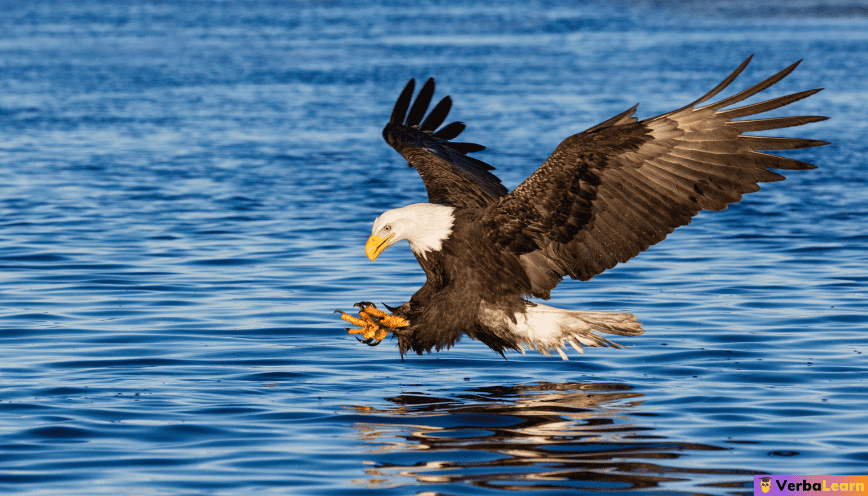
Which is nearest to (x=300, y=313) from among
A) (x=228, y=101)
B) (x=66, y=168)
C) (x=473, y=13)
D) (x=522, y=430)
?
(x=522, y=430)

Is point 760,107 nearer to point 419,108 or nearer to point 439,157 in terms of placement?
point 439,157

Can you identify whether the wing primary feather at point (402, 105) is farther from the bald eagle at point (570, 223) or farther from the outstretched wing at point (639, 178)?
the outstretched wing at point (639, 178)

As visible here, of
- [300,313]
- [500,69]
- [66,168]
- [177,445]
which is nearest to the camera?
[177,445]

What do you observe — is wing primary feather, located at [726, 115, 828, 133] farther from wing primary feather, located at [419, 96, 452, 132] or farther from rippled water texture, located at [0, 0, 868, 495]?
wing primary feather, located at [419, 96, 452, 132]

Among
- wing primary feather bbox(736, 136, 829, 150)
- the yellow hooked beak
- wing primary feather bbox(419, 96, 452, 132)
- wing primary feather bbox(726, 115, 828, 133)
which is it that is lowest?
the yellow hooked beak

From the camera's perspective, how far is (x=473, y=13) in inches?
1980

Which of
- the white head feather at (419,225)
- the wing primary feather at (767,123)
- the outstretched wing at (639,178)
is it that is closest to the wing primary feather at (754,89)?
the outstretched wing at (639,178)

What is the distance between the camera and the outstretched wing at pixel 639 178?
580 centimetres

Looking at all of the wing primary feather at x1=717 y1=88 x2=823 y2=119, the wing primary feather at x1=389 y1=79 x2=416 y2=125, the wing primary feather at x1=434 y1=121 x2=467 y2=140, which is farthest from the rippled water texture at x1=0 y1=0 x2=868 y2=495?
the wing primary feather at x1=717 y1=88 x2=823 y2=119

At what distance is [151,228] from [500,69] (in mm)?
18235

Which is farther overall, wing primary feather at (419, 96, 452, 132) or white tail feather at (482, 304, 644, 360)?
wing primary feather at (419, 96, 452, 132)

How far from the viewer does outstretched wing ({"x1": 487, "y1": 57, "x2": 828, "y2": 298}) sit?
5.80 meters

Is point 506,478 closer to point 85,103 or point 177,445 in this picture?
point 177,445

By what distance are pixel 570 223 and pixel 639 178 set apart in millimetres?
432
